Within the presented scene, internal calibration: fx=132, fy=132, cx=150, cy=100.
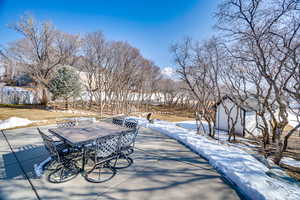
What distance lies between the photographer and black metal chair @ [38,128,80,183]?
7.16ft

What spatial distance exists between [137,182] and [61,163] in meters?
1.52

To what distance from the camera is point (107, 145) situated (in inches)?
94.9

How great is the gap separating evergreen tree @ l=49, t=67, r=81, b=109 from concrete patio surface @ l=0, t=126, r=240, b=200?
28.0 feet

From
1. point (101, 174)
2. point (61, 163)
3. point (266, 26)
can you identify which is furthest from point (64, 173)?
point (266, 26)

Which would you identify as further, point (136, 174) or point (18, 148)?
point (18, 148)

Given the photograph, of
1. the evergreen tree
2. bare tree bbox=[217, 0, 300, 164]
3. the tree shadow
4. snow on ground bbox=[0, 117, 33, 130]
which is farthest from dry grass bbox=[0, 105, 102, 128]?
bare tree bbox=[217, 0, 300, 164]

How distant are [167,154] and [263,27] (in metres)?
4.83

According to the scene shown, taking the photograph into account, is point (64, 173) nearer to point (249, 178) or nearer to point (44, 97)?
point (249, 178)

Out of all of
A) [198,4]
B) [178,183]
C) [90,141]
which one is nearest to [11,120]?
[90,141]

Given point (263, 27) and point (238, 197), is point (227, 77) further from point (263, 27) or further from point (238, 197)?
point (238, 197)

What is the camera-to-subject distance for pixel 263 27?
4113 mm

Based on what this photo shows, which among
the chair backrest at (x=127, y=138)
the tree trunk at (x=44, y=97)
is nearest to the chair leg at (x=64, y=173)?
the chair backrest at (x=127, y=138)

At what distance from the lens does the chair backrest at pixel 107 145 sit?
2.31 m

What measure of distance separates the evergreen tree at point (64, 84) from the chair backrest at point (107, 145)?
34.3 ft
